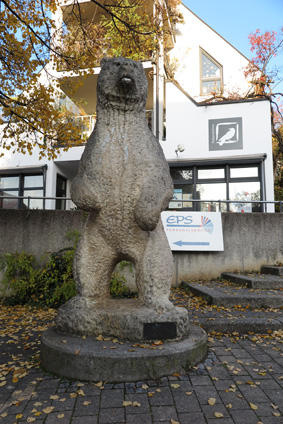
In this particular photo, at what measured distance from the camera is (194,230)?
6.99 m

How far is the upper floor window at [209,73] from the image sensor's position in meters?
13.5

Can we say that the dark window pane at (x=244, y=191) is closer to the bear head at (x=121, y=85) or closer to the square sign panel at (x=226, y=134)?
the square sign panel at (x=226, y=134)

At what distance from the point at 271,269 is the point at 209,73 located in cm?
1031

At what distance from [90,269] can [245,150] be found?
30.7 feet

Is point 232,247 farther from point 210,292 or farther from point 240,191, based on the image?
point 240,191

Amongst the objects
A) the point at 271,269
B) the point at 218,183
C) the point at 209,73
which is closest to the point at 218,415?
the point at 271,269

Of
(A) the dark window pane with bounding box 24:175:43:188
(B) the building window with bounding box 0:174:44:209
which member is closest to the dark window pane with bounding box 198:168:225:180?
(B) the building window with bounding box 0:174:44:209

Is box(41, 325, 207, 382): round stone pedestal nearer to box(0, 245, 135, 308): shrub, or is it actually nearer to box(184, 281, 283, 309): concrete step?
box(184, 281, 283, 309): concrete step

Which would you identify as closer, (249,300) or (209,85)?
(249,300)

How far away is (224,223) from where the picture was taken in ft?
23.5

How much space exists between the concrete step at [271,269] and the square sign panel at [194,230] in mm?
1069

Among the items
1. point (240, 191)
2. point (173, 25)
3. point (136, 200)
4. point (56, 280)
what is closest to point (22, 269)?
point (56, 280)

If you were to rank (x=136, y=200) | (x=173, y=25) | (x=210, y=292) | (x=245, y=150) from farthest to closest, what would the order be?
(x=173, y=25) → (x=245, y=150) → (x=210, y=292) → (x=136, y=200)

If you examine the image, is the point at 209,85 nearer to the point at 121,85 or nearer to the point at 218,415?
the point at 121,85
